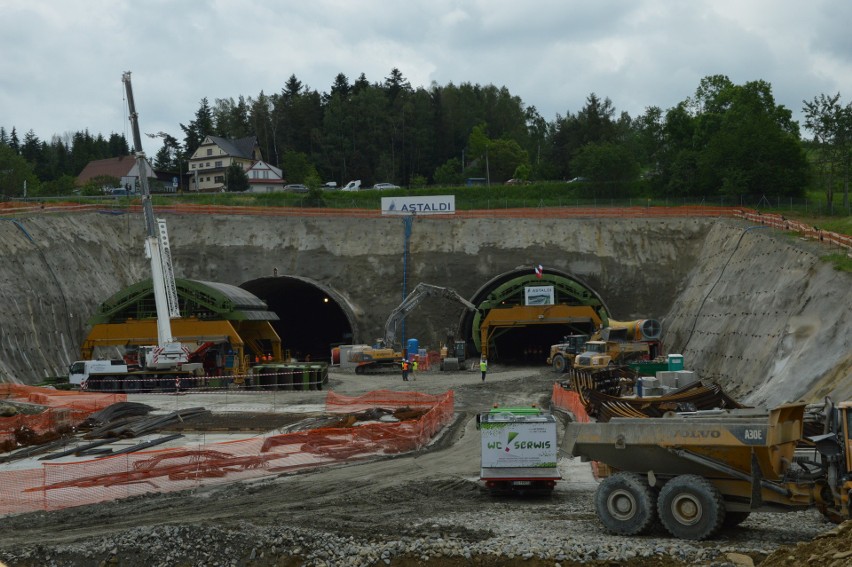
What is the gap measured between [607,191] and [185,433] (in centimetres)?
5689

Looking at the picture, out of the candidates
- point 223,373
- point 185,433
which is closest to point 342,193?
point 223,373

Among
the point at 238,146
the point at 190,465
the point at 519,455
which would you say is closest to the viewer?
the point at 519,455

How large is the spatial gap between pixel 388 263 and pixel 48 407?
96.0ft

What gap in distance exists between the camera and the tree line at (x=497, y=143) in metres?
72.4

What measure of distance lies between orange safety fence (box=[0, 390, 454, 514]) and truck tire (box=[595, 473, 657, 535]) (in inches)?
420

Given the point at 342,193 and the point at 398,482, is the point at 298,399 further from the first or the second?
the point at 342,193

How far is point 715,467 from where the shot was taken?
16.0 m

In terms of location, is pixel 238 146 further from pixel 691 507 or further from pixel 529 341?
pixel 691 507

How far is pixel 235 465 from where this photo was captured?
80.4ft

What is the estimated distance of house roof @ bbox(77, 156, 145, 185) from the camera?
5094 inches

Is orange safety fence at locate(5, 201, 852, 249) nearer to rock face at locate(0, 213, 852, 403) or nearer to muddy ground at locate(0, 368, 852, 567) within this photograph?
rock face at locate(0, 213, 852, 403)

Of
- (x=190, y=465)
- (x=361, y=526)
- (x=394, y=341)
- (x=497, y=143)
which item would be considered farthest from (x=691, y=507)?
(x=497, y=143)

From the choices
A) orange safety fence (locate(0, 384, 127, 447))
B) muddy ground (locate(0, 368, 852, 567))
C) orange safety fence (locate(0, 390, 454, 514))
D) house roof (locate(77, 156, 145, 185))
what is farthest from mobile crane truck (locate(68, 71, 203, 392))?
house roof (locate(77, 156, 145, 185))

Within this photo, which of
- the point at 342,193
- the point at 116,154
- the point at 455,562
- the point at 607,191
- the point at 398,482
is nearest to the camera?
the point at 455,562
